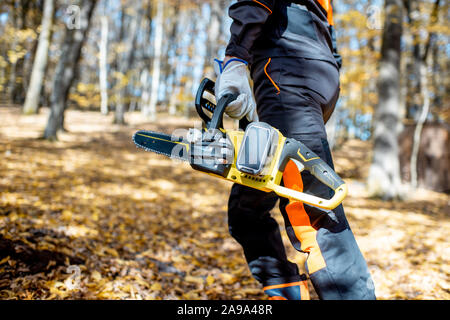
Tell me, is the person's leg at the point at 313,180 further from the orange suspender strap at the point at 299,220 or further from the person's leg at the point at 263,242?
the person's leg at the point at 263,242

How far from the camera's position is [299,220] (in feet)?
4.75

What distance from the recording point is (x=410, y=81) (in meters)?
15.4

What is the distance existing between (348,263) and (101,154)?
723 centimetres

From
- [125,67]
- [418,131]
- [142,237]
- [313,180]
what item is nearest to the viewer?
[313,180]

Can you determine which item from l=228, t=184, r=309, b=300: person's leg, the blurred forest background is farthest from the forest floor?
l=228, t=184, r=309, b=300: person's leg

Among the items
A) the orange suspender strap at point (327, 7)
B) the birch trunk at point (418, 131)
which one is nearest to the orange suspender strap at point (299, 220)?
the orange suspender strap at point (327, 7)

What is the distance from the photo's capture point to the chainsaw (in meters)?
1.32

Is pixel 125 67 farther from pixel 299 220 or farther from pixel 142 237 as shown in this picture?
pixel 299 220

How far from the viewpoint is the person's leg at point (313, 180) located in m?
1.32

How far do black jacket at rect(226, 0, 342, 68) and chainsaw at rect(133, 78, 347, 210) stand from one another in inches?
12.0

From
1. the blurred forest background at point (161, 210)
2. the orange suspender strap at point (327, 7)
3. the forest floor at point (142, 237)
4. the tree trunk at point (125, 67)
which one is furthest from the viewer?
the tree trunk at point (125, 67)

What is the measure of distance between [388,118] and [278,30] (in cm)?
554

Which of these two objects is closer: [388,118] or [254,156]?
[254,156]

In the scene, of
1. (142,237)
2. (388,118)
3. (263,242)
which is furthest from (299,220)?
(388,118)
